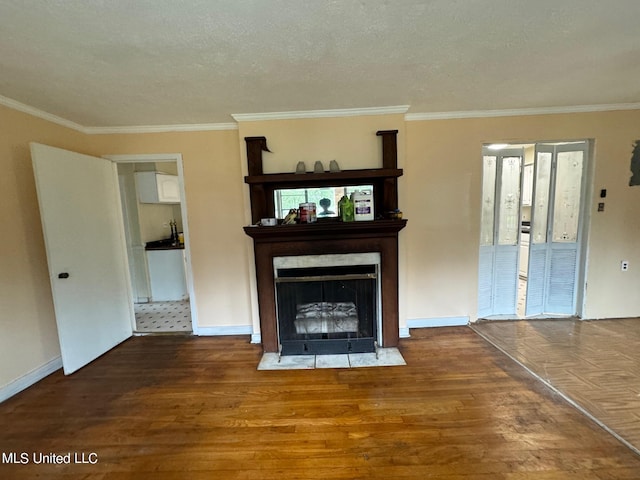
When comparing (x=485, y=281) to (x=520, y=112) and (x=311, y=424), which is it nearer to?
(x=520, y=112)

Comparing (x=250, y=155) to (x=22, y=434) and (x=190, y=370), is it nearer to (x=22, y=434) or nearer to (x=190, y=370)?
(x=190, y=370)

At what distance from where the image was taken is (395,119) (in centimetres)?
264

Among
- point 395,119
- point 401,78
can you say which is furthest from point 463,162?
point 401,78

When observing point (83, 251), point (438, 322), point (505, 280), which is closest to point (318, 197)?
point (438, 322)

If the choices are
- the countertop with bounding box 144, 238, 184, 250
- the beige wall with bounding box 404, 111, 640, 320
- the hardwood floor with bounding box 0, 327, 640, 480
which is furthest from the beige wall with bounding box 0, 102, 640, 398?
the countertop with bounding box 144, 238, 184, 250

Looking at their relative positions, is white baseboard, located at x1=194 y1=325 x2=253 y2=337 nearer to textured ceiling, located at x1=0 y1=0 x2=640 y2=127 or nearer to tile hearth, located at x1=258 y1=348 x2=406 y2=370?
tile hearth, located at x1=258 y1=348 x2=406 y2=370

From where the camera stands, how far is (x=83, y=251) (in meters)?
2.54

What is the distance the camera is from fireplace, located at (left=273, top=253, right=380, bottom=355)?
255cm

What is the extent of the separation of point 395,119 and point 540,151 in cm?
179

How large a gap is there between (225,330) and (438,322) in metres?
2.44

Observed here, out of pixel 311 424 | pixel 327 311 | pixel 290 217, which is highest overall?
pixel 290 217

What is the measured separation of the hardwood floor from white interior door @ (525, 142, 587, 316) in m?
1.35

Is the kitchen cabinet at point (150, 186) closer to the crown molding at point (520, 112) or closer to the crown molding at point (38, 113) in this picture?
the crown molding at point (38, 113)

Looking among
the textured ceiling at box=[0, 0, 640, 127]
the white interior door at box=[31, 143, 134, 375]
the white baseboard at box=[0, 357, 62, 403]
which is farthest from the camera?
the white interior door at box=[31, 143, 134, 375]
